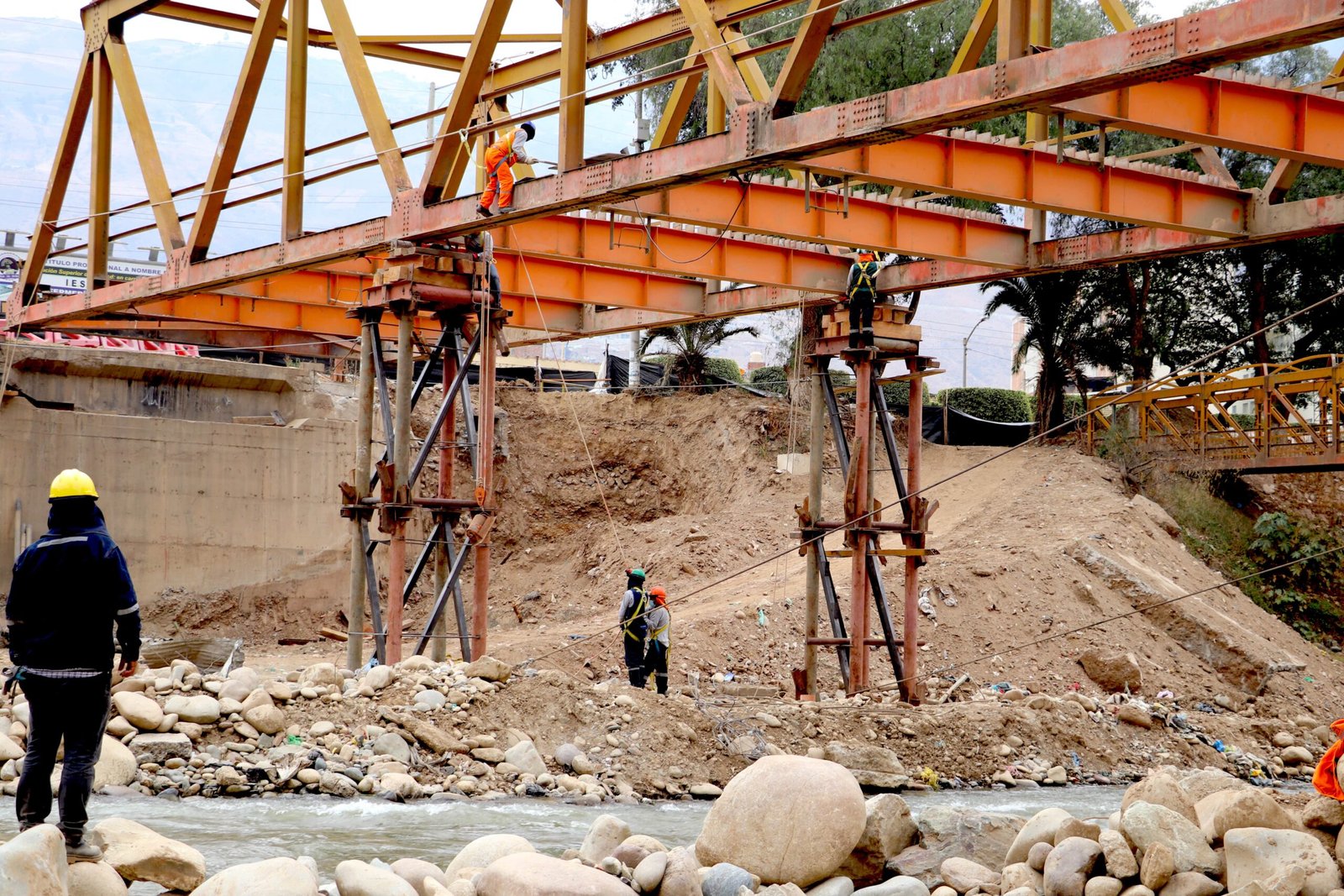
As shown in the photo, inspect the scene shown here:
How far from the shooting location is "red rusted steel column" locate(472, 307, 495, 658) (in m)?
17.4

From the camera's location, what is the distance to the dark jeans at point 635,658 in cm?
1877

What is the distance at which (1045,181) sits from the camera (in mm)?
15555

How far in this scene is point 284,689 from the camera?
15.1 meters

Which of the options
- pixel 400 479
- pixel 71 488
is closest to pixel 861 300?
pixel 400 479

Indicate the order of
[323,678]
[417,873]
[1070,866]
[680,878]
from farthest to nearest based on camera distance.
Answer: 1. [323,678]
2. [1070,866]
3. [680,878]
4. [417,873]

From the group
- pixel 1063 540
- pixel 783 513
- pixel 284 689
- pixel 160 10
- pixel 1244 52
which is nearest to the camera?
pixel 1244 52

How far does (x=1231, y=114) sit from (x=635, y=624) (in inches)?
370

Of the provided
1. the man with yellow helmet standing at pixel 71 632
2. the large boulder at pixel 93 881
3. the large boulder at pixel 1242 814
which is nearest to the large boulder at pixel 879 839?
the large boulder at pixel 1242 814

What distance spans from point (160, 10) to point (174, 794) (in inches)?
444

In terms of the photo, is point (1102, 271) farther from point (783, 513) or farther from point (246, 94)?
point (246, 94)

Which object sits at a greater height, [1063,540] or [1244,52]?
[1244,52]

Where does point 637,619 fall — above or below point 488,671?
above

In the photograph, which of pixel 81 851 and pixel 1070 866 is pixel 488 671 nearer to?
pixel 1070 866

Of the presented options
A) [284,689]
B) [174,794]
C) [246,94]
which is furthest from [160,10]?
[174,794]
